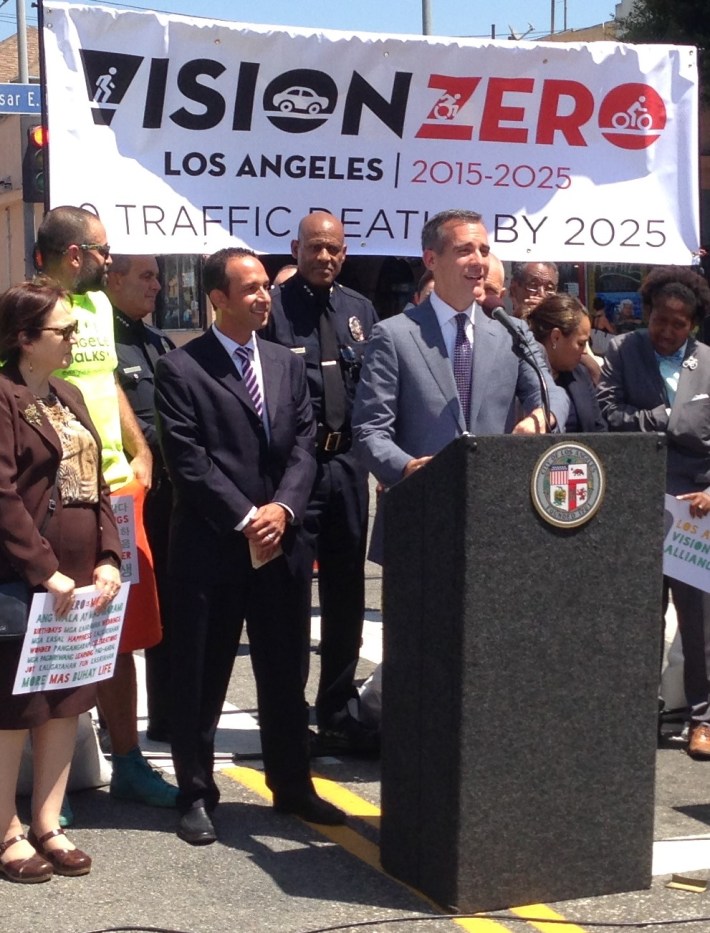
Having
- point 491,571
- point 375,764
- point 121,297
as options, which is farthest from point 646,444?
point 121,297

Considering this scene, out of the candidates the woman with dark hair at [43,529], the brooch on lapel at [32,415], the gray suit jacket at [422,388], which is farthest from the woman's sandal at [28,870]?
the gray suit jacket at [422,388]

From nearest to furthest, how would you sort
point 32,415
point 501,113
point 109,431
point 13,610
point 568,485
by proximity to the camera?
point 568,485
point 13,610
point 32,415
point 109,431
point 501,113

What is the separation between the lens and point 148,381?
640 centimetres

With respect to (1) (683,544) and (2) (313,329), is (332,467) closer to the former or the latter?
(2) (313,329)

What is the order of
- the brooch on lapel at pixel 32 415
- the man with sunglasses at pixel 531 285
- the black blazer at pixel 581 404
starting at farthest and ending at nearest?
the man with sunglasses at pixel 531 285 < the black blazer at pixel 581 404 < the brooch on lapel at pixel 32 415

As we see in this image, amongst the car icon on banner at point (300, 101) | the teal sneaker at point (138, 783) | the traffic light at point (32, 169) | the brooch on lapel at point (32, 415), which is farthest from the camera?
the traffic light at point (32, 169)

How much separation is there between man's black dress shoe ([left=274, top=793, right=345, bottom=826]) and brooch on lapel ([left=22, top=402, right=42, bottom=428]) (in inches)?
65.0

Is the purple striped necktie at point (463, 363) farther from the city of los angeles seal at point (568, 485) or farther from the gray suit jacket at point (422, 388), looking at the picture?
the city of los angeles seal at point (568, 485)

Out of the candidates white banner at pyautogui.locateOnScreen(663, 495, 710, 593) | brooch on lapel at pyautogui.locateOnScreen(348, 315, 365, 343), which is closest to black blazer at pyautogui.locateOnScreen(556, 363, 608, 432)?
white banner at pyautogui.locateOnScreen(663, 495, 710, 593)

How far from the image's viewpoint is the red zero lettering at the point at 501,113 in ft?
25.1

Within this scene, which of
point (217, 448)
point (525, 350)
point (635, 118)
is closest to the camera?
point (525, 350)

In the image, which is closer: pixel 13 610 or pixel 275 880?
pixel 13 610

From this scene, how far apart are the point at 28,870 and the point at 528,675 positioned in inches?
67.3

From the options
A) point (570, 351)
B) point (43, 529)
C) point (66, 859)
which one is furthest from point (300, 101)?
point (66, 859)
